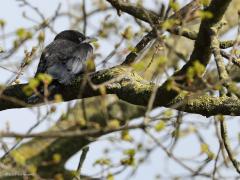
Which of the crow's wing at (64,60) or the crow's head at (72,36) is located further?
the crow's head at (72,36)

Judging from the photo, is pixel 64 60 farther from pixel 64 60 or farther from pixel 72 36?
pixel 72 36

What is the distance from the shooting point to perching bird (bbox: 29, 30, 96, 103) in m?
7.01

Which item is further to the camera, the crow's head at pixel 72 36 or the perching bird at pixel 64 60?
the crow's head at pixel 72 36

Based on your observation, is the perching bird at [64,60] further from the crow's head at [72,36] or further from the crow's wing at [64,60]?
the crow's head at [72,36]

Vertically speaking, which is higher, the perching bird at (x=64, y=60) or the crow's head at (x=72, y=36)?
the crow's head at (x=72, y=36)

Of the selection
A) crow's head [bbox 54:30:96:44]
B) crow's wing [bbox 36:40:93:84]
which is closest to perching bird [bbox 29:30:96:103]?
crow's wing [bbox 36:40:93:84]

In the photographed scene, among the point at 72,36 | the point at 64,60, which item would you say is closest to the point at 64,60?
the point at 64,60

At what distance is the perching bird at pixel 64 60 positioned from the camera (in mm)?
7008

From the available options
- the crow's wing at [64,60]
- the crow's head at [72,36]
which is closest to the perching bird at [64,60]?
the crow's wing at [64,60]

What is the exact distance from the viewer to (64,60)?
7.73 m

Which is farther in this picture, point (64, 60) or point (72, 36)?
point (72, 36)

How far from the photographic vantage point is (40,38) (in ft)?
17.0

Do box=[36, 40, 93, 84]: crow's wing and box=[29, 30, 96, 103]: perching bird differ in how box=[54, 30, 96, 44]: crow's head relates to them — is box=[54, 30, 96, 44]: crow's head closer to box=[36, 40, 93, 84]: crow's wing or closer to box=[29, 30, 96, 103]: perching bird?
box=[29, 30, 96, 103]: perching bird

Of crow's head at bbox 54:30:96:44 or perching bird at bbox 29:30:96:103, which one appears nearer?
perching bird at bbox 29:30:96:103
